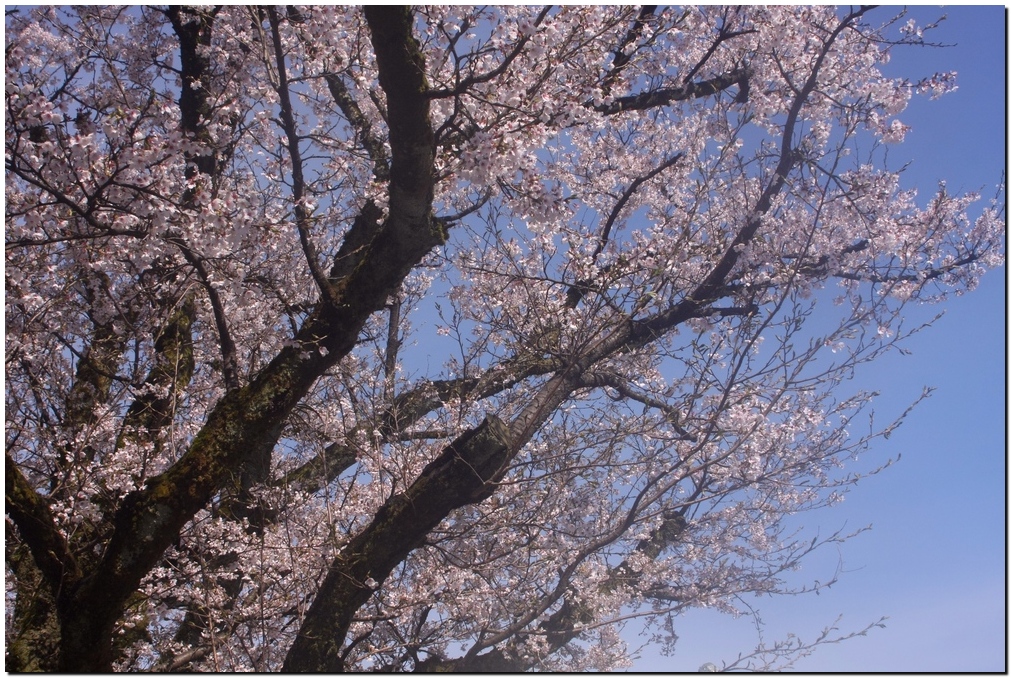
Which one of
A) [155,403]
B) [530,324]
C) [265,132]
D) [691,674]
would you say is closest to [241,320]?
[155,403]

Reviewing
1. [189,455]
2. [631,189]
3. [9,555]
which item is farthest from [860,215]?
[9,555]

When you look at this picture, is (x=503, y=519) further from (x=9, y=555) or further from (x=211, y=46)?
(x=211, y=46)

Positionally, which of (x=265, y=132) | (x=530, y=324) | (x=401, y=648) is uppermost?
(x=265, y=132)

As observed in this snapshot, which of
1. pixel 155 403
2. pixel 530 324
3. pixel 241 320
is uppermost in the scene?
pixel 241 320

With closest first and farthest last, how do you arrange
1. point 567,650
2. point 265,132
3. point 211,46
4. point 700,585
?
point 211,46
point 265,132
point 567,650
point 700,585

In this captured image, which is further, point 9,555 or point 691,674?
point 9,555

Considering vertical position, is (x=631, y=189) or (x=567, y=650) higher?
(x=631, y=189)

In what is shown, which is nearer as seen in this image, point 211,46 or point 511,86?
point 511,86

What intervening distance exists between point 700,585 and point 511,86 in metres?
6.65

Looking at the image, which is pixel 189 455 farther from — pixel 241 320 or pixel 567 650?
pixel 567 650

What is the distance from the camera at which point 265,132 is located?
557 cm

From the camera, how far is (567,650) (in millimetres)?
6910

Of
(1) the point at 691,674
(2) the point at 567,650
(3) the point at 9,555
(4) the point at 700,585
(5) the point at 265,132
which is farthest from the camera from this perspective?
(4) the point at 700,585

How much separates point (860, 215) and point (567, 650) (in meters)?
5.28
